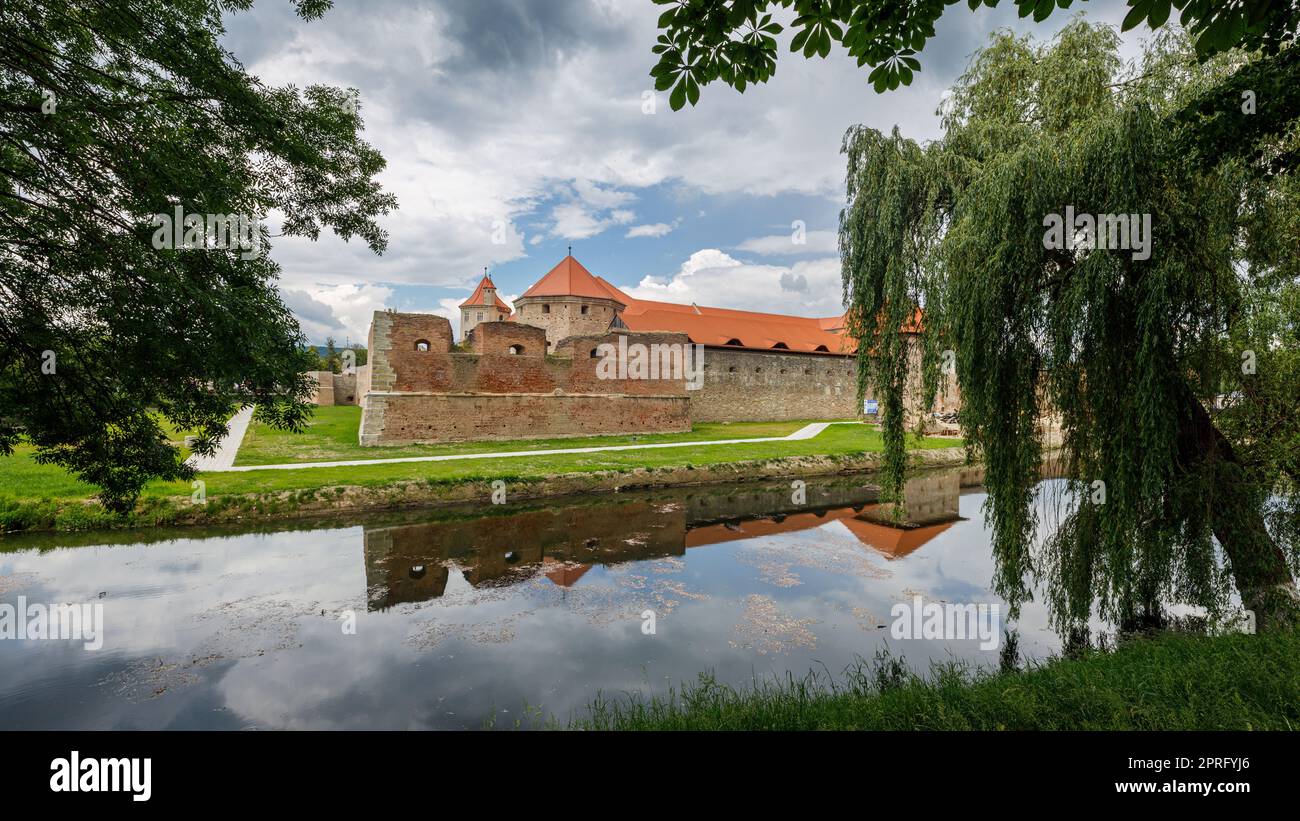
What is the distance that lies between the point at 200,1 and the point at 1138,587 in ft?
37.1

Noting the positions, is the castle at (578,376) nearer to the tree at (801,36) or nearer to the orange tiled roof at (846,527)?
the orange tiled roof at (846,527)

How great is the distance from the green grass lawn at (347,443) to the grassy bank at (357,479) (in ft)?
0.35

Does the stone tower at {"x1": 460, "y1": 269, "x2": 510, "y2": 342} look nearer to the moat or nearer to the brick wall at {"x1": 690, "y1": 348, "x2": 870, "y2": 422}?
the brick wall at {"x1": 690, "y1": 348, "x2": 870, "y2": 422}

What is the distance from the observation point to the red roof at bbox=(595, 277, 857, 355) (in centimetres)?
3453

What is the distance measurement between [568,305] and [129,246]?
1382 inches

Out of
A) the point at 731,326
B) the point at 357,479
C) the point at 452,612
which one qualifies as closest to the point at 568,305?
the point at 731,326

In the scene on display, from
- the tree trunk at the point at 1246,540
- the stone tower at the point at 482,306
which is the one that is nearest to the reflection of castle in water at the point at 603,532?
the tree trunk at the point at 1246,540

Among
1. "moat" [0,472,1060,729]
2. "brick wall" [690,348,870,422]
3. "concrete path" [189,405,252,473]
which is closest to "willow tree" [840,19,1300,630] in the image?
"moat" [0,472,1060,729]

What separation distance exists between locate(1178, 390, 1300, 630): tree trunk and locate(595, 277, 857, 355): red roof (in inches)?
1009

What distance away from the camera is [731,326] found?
36.8 metres

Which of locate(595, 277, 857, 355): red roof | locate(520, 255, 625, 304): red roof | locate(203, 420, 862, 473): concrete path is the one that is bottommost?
locate(203, 420, 862, 473): concrete path

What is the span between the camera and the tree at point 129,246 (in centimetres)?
448

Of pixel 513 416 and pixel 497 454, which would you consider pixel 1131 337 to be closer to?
pixel 497 454
